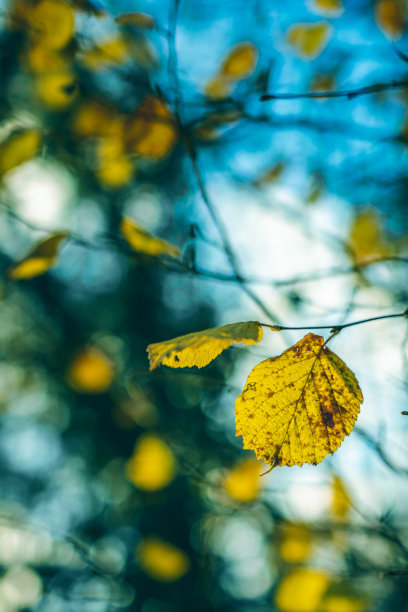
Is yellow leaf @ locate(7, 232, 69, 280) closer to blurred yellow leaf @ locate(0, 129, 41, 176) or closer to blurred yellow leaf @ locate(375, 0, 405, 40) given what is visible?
blurred yellow leaf @ locate(0, 129, 41, 176)

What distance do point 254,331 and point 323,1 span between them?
1.25 m

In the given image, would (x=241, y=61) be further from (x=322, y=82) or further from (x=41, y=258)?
(x=41, y=258)

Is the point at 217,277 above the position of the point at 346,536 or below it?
above

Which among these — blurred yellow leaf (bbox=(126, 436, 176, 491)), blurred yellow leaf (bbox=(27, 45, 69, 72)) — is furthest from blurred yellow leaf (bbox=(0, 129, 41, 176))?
blurred yellow leaf (bbox=(126, 436, 176, 491))

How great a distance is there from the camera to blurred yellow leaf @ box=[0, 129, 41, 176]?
1.02m

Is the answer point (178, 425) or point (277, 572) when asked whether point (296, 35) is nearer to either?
point (178, 425)

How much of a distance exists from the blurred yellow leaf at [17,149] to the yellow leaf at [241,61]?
28.5 inches

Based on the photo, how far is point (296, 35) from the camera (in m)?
1.37

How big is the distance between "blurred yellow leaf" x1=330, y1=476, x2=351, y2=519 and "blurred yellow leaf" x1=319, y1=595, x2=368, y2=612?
407mm

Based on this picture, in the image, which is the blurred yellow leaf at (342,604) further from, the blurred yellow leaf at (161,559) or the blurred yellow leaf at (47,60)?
the blurred yellow leaf at (47,60)

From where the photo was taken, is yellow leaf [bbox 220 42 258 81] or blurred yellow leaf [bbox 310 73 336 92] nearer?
yellow leaf [bbox 220 42 258 81]

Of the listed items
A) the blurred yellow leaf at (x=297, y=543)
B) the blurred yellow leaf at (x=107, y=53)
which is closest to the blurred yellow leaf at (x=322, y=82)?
the blurred yellow leaf at (x=107, y=53)

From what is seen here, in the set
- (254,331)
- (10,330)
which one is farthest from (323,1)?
(10,330)

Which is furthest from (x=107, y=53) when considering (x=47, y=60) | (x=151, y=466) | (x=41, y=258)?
(x=151, y=466)
